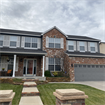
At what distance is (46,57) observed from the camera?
14.2 m

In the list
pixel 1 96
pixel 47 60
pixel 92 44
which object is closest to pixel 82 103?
pixel 1 96

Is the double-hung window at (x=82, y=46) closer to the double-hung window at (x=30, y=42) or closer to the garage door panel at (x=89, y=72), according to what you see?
the garage door panel at (x=89, y=72)

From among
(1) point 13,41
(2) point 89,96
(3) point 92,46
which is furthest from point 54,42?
(2) point 89,96

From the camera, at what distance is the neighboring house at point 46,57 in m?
13.2

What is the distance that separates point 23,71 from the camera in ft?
44.6

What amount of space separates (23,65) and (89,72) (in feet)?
27.9

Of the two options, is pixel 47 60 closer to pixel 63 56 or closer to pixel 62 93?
pixel 63 56

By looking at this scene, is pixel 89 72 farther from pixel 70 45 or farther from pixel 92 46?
pixel 92 46

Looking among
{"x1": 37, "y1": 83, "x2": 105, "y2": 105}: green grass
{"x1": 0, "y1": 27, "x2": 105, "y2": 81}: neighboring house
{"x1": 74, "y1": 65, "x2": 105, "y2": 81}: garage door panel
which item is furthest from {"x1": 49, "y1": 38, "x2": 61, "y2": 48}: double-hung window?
{"x1": 37, "y1": 83, "x2": 105, "y2": 105}: green grass

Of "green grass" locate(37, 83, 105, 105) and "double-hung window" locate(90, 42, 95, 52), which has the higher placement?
"double-hung window" locate(90, 42, 95, 52)

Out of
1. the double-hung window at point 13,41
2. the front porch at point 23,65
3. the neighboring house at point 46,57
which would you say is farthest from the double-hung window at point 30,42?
the front porch at point 23,65

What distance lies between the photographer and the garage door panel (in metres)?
13.2

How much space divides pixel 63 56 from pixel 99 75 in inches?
207

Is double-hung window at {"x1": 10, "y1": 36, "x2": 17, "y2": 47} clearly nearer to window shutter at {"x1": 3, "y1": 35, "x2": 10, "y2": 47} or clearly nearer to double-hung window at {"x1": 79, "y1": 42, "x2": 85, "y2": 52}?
window shutter at {"x1": 3, "y1": 35, "x2": 10, "y2": 47}
